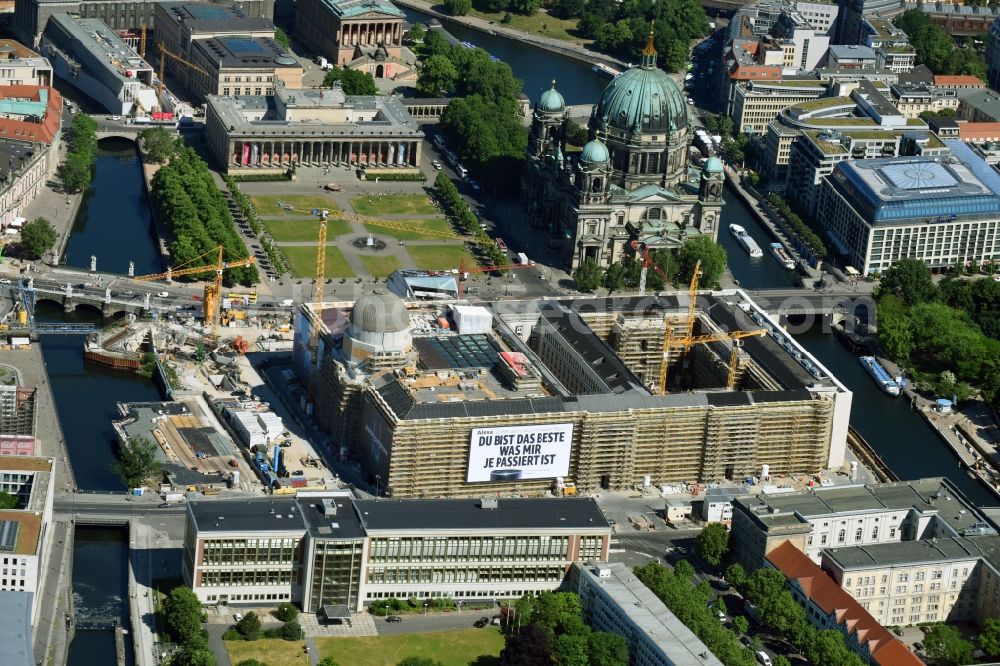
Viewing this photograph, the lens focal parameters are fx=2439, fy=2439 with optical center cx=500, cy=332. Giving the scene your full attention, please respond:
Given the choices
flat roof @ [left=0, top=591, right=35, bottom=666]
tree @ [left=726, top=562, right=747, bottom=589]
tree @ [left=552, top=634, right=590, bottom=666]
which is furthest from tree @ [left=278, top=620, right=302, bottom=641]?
A: tree @ [left=726, top=562, right=747, bottom=589]

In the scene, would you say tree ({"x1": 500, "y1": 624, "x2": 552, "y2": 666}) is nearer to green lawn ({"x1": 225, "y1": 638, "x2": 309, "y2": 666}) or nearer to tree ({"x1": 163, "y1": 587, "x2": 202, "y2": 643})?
green lawn ({"x1": 225, "y1": 638, "x2": 309, "y2": 666})

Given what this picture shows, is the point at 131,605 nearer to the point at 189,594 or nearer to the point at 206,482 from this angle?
the point at 189,594

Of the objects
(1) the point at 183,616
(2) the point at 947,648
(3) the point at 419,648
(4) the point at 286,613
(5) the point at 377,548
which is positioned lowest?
(3) the point at 419,648

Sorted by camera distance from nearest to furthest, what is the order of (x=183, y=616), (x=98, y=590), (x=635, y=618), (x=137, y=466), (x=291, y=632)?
(x=183, y=616), (x=635, y=618), (x=291, y=632), (x=98, y=590), (x=137, y=466)

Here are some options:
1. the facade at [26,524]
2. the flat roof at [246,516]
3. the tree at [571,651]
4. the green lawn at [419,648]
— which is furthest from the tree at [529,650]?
the facade at [26,524]

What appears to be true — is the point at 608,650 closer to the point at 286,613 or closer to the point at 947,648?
the point at 286,613

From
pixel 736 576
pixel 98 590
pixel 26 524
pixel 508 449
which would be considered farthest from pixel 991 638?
pixel 26 524

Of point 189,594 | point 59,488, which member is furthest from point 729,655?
point 59,488

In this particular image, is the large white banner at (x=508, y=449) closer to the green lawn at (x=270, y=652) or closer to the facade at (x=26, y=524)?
the green lawn at (x=270, y=652)
